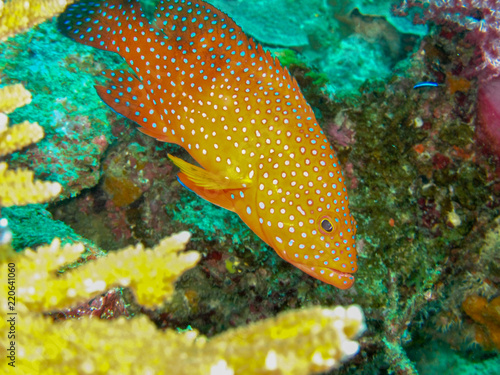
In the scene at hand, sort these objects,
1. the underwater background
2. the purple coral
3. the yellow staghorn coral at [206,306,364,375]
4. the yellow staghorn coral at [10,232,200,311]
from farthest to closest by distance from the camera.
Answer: the purple coral < the underwater background < the yellow staghorn coral at [10,232,200,311] < the yellow staghorn coral at [206,306,364,375]

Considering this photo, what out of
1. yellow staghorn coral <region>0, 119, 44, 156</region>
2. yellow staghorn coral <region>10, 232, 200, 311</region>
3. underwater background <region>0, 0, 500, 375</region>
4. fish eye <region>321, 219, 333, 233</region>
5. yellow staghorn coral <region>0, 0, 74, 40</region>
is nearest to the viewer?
yellow staghorn coral <region>10, 232, 200, 311</region>

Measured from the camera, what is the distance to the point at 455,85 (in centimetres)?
528

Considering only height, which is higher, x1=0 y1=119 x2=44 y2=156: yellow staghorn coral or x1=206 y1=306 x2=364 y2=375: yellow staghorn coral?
x1=206 y1=306 x2=364 y2=375: yellow staghorn coral

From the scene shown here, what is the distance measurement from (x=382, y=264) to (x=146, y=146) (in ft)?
13.4

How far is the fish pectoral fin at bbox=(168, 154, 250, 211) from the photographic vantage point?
370cm

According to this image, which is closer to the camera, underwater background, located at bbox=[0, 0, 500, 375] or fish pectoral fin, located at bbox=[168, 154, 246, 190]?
fish pectoral fin, located at bbox=[168, 154, 246, 190]

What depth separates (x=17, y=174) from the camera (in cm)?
231

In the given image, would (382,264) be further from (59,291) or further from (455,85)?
(59,291)

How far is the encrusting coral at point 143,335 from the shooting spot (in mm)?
1509

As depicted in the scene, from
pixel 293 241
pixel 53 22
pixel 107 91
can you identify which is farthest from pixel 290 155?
pixel 53 22

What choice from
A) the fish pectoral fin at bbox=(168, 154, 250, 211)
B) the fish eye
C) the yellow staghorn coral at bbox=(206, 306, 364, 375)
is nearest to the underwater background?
the fish pectoral fin at bbox=(168, 154, 250, 211)

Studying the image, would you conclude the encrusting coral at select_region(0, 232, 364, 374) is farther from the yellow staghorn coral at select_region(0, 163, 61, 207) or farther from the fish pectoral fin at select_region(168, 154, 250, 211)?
the fish pectoral fin at select_region(168, 154, 250, 211)

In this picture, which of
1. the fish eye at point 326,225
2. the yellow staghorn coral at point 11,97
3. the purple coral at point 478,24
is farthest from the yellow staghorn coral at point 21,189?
the purple coral at point 478,24

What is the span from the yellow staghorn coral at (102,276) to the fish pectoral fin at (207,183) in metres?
1.59
